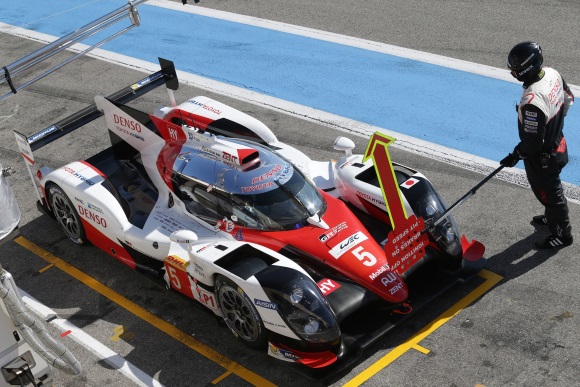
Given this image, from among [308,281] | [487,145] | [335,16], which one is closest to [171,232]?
[308,281]

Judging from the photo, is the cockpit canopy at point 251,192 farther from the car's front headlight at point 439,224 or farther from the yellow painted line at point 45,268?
the yellow painted line at point 45,268

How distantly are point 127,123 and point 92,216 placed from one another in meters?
1.15

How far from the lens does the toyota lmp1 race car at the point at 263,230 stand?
720 cm

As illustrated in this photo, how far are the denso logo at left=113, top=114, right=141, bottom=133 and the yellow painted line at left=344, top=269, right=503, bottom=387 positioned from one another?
12.6 ft

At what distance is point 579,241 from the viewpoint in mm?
8688

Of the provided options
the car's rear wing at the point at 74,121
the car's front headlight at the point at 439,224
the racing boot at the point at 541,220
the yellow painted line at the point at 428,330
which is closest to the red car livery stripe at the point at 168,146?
the car's rear wing at the point at 74,121

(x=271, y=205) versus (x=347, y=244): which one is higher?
(x=271, y=205)

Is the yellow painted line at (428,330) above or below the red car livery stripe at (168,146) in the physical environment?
below

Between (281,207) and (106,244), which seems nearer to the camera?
(281,207)

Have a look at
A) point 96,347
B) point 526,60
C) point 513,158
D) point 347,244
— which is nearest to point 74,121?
point 96,347

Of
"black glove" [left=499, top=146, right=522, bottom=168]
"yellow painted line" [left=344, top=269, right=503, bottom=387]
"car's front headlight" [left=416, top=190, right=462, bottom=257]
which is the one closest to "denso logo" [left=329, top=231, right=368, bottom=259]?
"car's front headlight" [left=416, top=190, right=462, bottom=257]

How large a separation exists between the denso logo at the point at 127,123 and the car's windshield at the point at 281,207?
180 centimetres

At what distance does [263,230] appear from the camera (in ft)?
26.2

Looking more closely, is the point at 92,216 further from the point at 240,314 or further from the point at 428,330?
the point at 428,330
